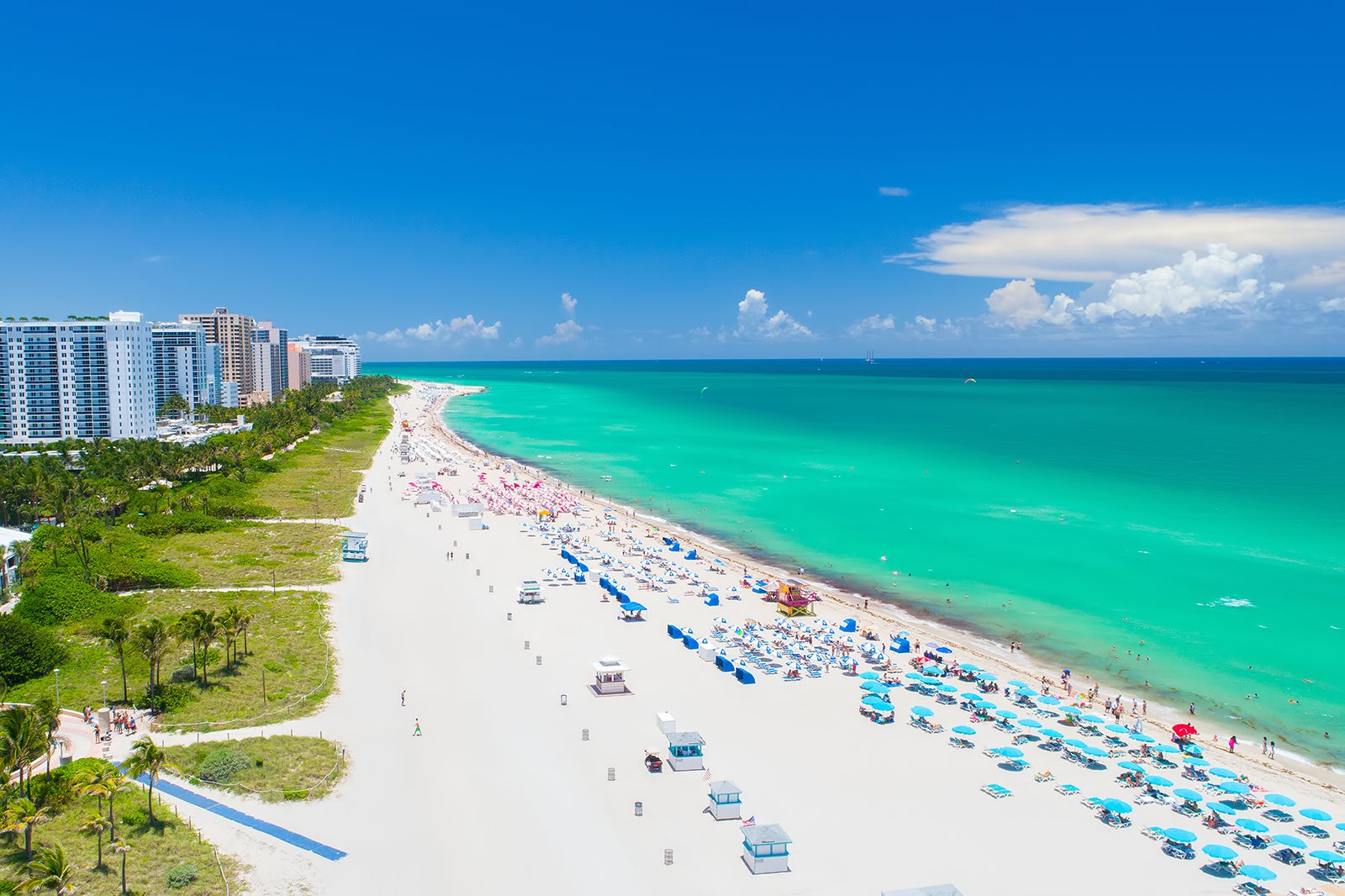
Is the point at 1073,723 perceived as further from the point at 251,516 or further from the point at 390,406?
the point at 390,406

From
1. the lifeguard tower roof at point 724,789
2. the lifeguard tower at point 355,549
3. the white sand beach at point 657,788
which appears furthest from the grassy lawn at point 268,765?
the lifeguard tower at point 355,549

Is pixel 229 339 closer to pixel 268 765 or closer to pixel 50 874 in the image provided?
pixel 268 765

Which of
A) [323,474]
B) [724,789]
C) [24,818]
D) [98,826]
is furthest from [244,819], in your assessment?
[323,474]

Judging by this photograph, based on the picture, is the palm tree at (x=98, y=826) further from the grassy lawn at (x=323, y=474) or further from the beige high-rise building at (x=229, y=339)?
the beige high-rise building at (x=229, y=339)

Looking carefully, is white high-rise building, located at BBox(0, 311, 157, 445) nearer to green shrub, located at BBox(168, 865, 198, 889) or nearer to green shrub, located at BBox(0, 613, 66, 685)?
green shrub, located at BBox(0, 613, 66, 685)

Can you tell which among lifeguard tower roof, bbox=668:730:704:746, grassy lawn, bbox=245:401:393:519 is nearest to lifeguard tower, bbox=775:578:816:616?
lifeguard tower roof, bbox=668:730:704:746

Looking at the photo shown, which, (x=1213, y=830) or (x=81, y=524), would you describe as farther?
(x=81, y=524)

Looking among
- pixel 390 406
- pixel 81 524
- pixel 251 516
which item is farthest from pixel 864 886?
pixel 390 406
